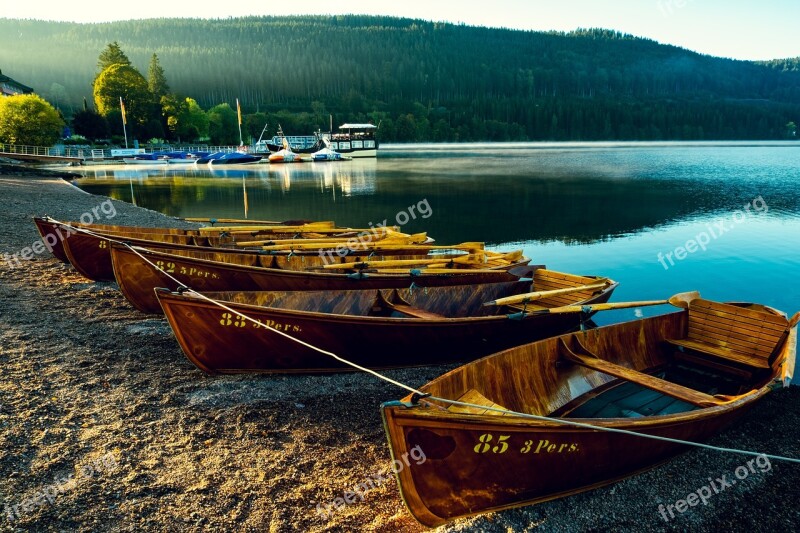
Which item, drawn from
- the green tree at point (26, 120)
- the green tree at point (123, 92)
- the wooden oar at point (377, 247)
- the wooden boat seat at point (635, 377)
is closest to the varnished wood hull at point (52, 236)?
the wooden oar at point (377, 247)

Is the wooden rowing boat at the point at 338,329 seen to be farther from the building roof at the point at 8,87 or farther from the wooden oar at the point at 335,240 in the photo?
the building roof at the point at 8,87

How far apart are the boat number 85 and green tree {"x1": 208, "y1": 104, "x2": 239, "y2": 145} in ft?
411

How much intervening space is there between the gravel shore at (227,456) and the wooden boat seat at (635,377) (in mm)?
1005

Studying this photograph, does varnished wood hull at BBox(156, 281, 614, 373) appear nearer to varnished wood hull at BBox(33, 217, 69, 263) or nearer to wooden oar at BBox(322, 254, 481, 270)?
wooden oar at BBox(322, 254, 481, 270)

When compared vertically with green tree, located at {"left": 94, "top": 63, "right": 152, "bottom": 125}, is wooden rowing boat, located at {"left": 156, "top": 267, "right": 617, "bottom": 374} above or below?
below

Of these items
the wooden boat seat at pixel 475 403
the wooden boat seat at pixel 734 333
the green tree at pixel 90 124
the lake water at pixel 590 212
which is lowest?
the lake water at pixel 590 212

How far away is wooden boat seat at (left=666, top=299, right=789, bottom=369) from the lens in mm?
8289

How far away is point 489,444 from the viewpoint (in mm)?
4770

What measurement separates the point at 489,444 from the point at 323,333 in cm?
411

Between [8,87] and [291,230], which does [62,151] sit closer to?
[8,87]

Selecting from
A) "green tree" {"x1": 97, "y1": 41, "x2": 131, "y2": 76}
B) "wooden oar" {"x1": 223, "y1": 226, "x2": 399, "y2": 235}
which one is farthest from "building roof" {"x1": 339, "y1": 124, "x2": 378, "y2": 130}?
"wooden oar" {"x1": 223, "y1": 226, "x2": 399, "y2": 235}

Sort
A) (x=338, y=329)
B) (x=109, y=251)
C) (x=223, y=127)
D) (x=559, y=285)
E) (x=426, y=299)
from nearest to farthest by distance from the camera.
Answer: (x=338, y=329) → (x=426, y=299) → (x=559, y=285) → (x=109, y=251) → (x=223, y=127)

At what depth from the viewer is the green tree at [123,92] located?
287ft

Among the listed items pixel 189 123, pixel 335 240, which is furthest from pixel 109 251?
pixel 189 123
